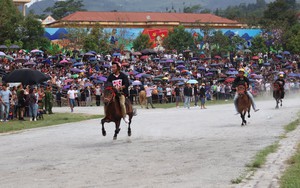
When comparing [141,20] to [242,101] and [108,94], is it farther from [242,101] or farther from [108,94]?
[108,94]

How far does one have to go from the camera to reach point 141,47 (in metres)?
88.7

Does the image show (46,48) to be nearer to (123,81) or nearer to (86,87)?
(86,87)

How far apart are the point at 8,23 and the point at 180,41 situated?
26.5 metres

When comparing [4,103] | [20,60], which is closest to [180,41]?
[20,60]

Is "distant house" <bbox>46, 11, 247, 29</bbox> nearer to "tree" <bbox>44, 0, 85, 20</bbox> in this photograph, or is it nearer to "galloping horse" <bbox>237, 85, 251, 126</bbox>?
"tree" <bbox>44, 0, 85, 20</bbox>

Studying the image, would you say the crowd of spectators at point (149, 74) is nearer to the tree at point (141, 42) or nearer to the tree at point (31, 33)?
the tree at point (31, 33)

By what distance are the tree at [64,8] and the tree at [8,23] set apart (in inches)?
3908

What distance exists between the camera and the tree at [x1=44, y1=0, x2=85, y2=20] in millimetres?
178625

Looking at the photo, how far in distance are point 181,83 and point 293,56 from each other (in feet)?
127

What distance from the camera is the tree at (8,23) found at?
236ft

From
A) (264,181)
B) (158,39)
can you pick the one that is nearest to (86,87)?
(264,181)

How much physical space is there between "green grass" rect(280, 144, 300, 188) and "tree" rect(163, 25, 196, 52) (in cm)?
7694

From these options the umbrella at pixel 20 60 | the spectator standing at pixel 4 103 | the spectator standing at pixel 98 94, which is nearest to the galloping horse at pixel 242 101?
the spectator standing at pixel 4 103

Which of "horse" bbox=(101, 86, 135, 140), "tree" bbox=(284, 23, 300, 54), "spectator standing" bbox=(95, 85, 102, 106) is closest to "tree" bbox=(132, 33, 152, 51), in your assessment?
"tree" bbox=(284, 23, 300, 54)
